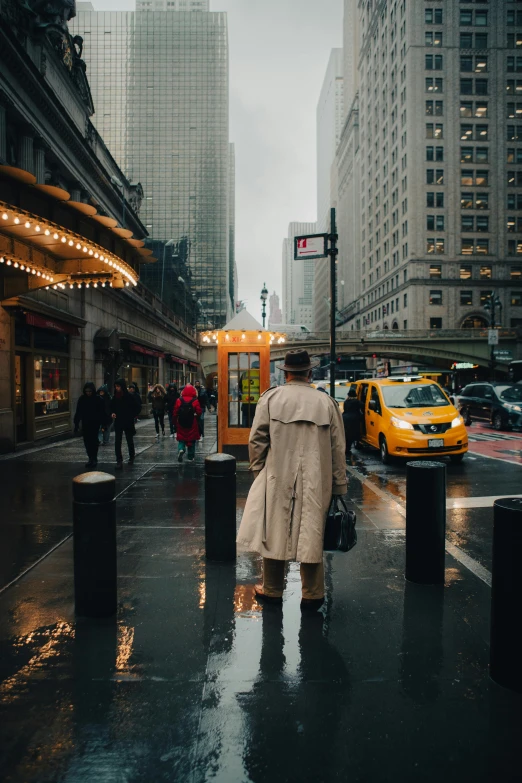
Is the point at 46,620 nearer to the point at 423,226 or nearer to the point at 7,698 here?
the point at 7,698

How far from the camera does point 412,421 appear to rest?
422 inches

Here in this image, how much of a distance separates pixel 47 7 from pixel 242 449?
16115 millimetres

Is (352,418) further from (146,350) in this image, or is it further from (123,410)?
(146,350)

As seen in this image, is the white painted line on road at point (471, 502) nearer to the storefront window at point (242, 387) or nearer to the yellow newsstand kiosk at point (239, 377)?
the yellow newsstand kiosk at point (239, 377)

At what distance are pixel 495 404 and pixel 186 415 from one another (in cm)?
1340

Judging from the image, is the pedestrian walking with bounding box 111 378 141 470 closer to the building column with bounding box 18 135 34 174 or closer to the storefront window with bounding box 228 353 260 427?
the storefront window with bounding box 228 353 260 427

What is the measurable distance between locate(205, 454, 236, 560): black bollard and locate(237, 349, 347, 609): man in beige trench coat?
113 centimetres

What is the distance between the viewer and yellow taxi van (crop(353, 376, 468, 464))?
10523mm

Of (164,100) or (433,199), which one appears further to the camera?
(164,100)

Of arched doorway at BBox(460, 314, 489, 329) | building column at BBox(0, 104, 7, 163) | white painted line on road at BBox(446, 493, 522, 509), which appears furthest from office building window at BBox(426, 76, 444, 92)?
white painted line on road at BBox(446, 493, 522, 509)

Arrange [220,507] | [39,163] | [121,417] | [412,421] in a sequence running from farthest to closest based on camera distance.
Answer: [39,163], [121,417], [412,421], [220,507]

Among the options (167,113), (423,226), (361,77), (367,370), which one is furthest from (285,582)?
(361,77)

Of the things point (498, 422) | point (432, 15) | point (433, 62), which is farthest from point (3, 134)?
point (432, 15)

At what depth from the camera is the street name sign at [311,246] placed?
1054 cm
